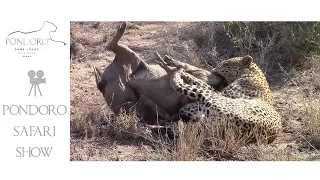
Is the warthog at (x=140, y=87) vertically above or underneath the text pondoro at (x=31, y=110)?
above

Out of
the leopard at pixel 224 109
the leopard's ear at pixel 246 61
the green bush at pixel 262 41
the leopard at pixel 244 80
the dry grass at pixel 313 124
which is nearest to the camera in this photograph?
the leopard at pixel 224 109

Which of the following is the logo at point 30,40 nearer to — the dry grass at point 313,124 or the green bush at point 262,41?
the green bush at point 262,41

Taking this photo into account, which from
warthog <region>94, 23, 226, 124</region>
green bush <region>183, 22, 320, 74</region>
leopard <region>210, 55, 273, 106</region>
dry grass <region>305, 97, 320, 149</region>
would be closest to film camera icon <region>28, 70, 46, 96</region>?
warthog <region>94, 23, 226, 124</region>

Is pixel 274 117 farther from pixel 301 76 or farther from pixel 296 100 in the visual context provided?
pixel 301 76

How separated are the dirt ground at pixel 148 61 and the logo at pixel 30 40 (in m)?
0.38

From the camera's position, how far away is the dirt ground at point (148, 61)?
5.66 meters

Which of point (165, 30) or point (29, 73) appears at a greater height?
point (165, 30)

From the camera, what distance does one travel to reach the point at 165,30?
7.34 meters

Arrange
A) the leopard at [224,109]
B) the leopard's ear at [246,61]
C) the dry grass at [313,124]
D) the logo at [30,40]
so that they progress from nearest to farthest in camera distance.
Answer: the logo at [30,40] → the leopard at [224,109] → the dry grass at [313,124] → the leopard's ear at [246,61]

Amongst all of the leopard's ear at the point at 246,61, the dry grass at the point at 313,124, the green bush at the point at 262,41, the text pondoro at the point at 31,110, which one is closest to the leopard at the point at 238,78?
the leopard's ear at the point at 246,61

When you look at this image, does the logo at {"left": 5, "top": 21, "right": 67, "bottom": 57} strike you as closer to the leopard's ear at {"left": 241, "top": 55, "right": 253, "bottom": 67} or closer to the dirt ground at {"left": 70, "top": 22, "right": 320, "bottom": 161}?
the dirt ground at {"left": 70, "top": 22, "right": 320, "bottom": 161}

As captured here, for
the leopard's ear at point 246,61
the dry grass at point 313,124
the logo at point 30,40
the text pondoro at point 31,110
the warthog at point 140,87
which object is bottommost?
the dry grass at point 313,124

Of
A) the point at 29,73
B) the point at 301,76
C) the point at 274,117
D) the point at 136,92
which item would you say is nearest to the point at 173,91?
the point at 136,92

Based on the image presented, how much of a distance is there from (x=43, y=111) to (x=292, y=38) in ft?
10.5
